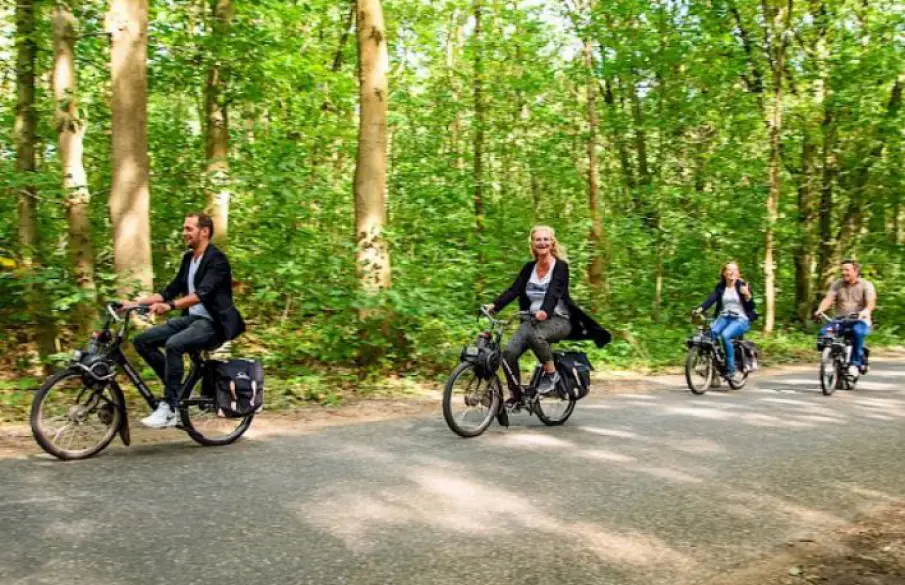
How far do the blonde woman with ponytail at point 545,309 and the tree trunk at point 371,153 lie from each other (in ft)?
12.7

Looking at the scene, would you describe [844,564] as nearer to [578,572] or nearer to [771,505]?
[771,505]

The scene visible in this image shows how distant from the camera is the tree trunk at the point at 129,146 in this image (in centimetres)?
921

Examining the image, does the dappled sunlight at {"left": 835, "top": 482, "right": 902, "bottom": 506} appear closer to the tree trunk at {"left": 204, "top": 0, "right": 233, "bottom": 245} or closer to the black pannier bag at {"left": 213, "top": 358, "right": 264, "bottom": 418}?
the black pannier bag at {"left": 213, "top": 358, "right": 264, "bottom": 418}

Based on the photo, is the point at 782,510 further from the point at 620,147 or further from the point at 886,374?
the point at 620,147

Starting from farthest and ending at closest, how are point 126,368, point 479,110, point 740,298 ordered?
point 479,110 < point 740,298 < point 126,368

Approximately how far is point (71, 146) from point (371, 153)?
4.39 metres

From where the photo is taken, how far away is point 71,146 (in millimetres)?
10336

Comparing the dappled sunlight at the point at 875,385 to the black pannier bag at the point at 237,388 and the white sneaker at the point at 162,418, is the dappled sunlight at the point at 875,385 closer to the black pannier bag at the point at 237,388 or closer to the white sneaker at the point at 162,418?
the black pannier bag at the point at 237,388

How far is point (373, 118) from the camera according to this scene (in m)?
11.9

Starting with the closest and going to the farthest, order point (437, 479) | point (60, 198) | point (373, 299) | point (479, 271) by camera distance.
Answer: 1. point (437, 479)
2. point (60, 198)
3. point (373, 299)
4. point (479, 271)

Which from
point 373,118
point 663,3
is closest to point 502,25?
point 663,3

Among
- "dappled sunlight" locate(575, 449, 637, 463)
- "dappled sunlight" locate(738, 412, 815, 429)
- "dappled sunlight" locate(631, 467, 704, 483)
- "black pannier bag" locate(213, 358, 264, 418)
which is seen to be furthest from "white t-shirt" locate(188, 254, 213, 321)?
"dappled sunlight" locate(738, 412, 815, 429)

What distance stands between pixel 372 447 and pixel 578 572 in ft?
11.0

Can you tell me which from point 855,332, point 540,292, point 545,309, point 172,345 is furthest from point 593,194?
point 172,345
